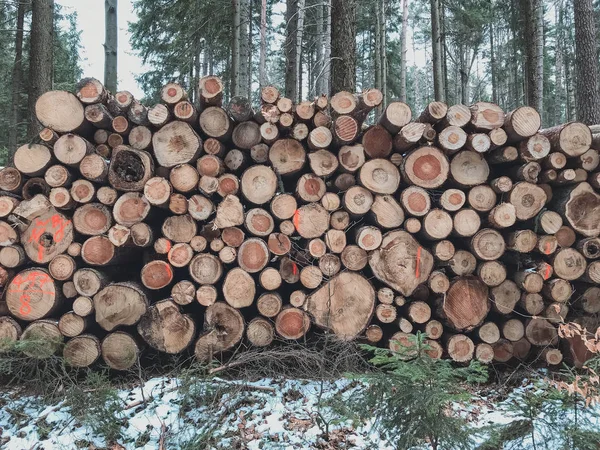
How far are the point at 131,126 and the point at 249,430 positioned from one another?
2.84 meters

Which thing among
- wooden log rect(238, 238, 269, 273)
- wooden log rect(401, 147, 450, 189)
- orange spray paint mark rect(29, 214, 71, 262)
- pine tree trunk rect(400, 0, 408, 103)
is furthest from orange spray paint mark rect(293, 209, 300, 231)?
pine tree trunk rect(400, 0, 408, 103)

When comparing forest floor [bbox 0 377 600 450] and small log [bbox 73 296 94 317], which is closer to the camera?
forest floor [bbox 0 377 600 450]

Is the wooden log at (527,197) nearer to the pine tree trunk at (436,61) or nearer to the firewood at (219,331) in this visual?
the firewood at (219,331)

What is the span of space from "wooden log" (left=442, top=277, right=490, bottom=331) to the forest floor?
64 cm

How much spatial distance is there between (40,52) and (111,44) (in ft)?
3.85

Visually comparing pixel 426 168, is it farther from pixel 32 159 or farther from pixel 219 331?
pixel 32 159

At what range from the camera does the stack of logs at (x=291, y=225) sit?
3.68 metres

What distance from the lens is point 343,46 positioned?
5.74 m

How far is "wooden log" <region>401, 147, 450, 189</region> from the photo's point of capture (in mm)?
3766

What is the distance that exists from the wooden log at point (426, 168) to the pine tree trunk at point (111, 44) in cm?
584

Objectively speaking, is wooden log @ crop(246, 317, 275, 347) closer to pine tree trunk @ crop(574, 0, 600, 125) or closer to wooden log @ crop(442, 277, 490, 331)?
wooden log @ crop(442, 277, 490, 331)

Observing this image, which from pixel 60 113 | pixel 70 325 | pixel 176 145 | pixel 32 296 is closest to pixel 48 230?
pixel 32 296

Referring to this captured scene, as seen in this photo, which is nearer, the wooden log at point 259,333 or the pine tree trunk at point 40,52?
the wooden log at point 259,333

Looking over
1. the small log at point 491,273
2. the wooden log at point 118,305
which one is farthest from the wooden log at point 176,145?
the small log at point 491,273
